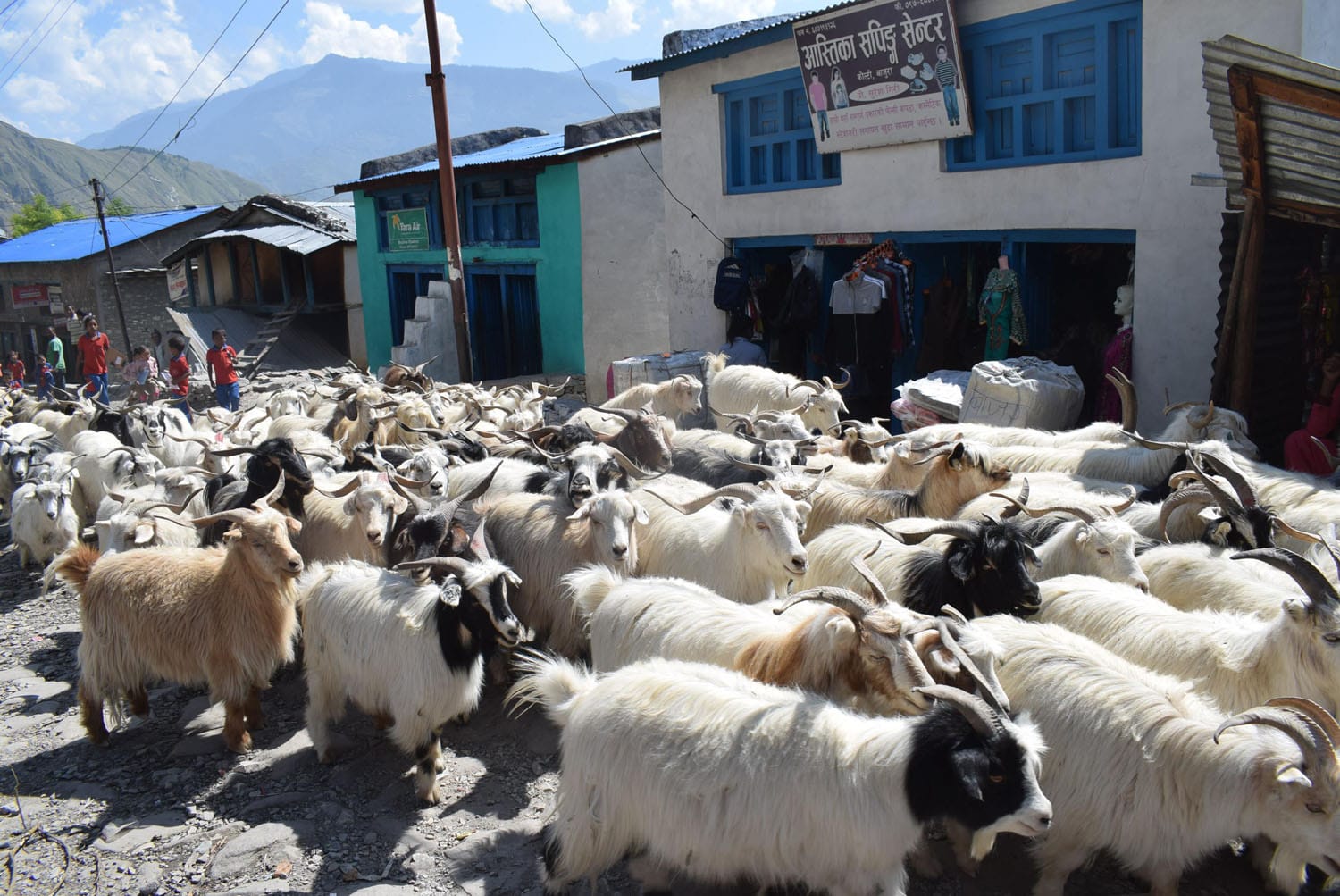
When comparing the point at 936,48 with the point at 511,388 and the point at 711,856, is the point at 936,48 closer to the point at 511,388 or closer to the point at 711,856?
the point at 511,388

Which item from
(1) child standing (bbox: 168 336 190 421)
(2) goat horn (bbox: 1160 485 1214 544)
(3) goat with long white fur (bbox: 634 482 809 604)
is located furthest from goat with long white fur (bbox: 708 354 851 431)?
(1) child standing (bbox: 168 336 190 421)

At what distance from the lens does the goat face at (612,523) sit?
19.4 feet

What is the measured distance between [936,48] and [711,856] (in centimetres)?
866

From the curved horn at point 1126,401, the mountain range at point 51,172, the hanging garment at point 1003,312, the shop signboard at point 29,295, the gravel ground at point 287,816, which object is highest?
the mountain range at point 51,172

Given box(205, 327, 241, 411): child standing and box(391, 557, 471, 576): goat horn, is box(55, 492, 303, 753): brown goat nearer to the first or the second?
box(391, 557, 471, 576): goat horn

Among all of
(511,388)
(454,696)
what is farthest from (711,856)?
(511,388)

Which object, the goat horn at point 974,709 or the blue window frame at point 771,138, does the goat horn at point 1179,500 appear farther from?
the blue window frame at point 771,138

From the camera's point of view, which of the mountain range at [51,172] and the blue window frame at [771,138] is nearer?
the blue window frame at [771,138]

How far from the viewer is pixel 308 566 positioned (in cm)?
678

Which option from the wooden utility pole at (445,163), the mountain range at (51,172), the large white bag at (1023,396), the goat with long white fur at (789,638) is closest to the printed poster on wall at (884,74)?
the large white bag at (1023,396)

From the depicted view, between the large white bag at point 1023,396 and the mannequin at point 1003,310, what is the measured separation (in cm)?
111

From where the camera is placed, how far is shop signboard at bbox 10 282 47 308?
28.6 metres

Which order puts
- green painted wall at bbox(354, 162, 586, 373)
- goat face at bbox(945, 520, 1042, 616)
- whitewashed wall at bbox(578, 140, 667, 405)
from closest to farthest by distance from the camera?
goat face at bbox(945, 520, 1042, 616) < whitewashed wall at bbox(578, 140, 667, 405) < green painted wall at bbox(354, 162, 586, 373)

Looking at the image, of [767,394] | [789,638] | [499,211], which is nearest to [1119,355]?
[767,394]
